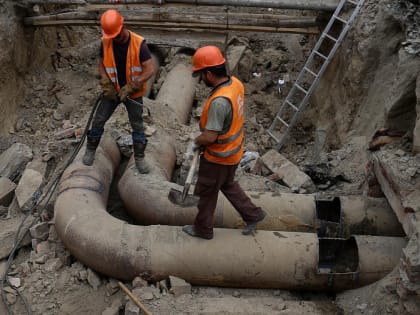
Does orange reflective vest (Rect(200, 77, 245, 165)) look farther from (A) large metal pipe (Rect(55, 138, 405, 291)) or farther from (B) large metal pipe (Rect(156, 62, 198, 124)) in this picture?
(B) large metal pipe (Rect(156, 62, 198, 124))

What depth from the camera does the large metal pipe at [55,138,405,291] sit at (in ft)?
13.6

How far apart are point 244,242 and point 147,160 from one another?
161 centimetres

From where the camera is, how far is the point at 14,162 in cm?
591

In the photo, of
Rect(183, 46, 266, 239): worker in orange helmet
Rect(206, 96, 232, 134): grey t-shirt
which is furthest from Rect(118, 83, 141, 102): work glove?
Rect(206, 96, 232, 134): grey t-shirt

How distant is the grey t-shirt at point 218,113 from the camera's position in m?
3.68

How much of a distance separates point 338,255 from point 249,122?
391cm

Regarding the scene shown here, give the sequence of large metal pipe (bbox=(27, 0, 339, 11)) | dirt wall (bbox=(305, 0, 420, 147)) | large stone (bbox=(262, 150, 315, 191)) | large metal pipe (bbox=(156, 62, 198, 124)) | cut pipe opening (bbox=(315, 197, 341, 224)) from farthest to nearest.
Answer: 1. large metal pipe (bbox=(27, 0, 339, 11))
2. large metal pipe (bbox=(156, 62, 198, 124))
3. dirt wall (bbox=(305, 0, 420, 147))
4. large stone (bbox=(262, 150, 315, 191))
5. cut pipe opening (bbox=(315, 197, 341, 224))

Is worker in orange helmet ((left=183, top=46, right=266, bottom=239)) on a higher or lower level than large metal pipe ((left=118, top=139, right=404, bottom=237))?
higher

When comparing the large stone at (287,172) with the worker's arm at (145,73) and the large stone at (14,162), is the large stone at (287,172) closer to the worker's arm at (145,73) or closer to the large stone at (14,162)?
the worker's arm at (145,73)

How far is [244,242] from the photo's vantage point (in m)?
4.25

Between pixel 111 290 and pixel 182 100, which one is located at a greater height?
pixel 182 100

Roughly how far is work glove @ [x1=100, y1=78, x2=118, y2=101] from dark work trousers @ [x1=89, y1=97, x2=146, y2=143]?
0.10 m

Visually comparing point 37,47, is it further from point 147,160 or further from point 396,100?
point 396,100

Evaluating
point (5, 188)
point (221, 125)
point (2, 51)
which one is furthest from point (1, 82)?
point (221, 125)
